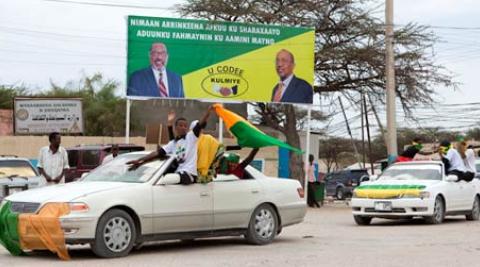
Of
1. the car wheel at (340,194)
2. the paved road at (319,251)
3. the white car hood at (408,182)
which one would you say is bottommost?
the car wheel at (340,194)

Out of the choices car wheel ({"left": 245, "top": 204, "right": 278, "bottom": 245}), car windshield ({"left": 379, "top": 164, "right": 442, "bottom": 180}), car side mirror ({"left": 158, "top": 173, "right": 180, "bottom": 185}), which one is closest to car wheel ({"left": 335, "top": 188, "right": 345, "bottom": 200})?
car windshield ({"left": 379, "top": 164, "right": 442, "bottom": 180})

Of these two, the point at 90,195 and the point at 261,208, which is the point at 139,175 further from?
the point at 261,208

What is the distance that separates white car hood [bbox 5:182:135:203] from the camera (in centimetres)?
1052

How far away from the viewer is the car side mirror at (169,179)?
11414mm

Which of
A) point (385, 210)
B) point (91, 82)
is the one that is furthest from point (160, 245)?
point (91, 82)

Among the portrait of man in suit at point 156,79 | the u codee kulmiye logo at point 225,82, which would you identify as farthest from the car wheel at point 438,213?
the portrait of man in suit at point 156,79

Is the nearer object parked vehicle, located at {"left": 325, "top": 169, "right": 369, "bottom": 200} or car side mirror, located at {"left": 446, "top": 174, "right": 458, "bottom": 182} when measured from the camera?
car side mirror, located at {"left": 446, "top": 174, "right": 458, "bottom": 182}

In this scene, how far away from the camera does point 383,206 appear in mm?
16688

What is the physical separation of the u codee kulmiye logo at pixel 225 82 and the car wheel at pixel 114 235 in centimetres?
1334

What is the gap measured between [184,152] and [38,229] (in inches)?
96.8

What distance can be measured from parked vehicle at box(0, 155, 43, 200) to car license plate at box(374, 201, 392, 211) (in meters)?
6.81

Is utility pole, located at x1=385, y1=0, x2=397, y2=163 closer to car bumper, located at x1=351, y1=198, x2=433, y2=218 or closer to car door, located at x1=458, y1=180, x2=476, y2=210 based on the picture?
car door, located at x1=458, y1=180, x2=476, y2=210

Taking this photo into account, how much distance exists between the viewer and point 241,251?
Answer: 11.8 meters

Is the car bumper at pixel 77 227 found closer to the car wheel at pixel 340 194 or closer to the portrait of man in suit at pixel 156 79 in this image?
the portrait of man in suit at pixel 156 79
